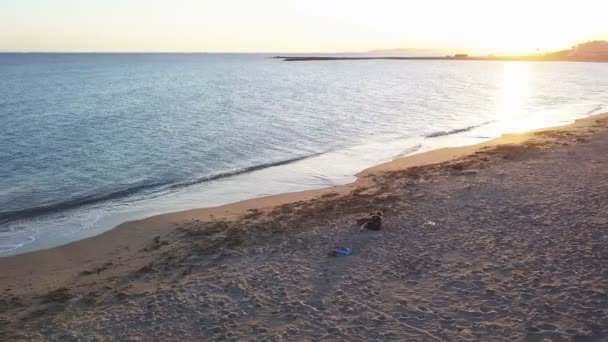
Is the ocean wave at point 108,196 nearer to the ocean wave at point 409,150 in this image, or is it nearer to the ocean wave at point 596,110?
the ocean wave at point 409,150

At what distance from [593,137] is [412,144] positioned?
9.20 m

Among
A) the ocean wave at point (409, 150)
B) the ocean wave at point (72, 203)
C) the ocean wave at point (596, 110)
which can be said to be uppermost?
the ocean wave at point (596, 110)

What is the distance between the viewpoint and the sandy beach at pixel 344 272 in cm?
898

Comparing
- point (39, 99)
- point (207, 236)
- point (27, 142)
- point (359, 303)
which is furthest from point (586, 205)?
point (39, 99)

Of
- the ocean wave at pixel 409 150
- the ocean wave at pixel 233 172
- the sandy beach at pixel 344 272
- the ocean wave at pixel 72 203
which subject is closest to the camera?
the sandy beach at pixel 344 272

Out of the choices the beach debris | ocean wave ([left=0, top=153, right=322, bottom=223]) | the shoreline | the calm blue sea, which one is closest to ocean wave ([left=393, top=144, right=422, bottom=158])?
the calm blue sea

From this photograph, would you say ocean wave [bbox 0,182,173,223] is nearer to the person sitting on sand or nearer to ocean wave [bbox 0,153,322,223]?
ocean wave [bbox 0,153,322,223]

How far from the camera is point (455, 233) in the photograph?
43.2 feet

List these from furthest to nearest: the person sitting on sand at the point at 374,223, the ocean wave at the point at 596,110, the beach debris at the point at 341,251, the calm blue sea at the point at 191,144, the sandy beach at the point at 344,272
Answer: the ocean wave at the point at 596,110
the calm blue sea at the point at 191,144
the person sitting on sand at the point at 374,223
the beach debris at the point at 341,251
the sandy beach at the point at 344,272

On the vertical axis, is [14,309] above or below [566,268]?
below

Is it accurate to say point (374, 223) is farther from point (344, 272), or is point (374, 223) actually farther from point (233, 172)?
point (233, 172)

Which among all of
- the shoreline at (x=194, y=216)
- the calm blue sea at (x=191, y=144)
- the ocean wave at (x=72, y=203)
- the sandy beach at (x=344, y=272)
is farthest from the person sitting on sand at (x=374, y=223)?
the ocean wave at (x=72, y=203)

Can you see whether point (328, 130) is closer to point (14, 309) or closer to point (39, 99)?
point (14, 309)

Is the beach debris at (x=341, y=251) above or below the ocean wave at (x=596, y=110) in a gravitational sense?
below
